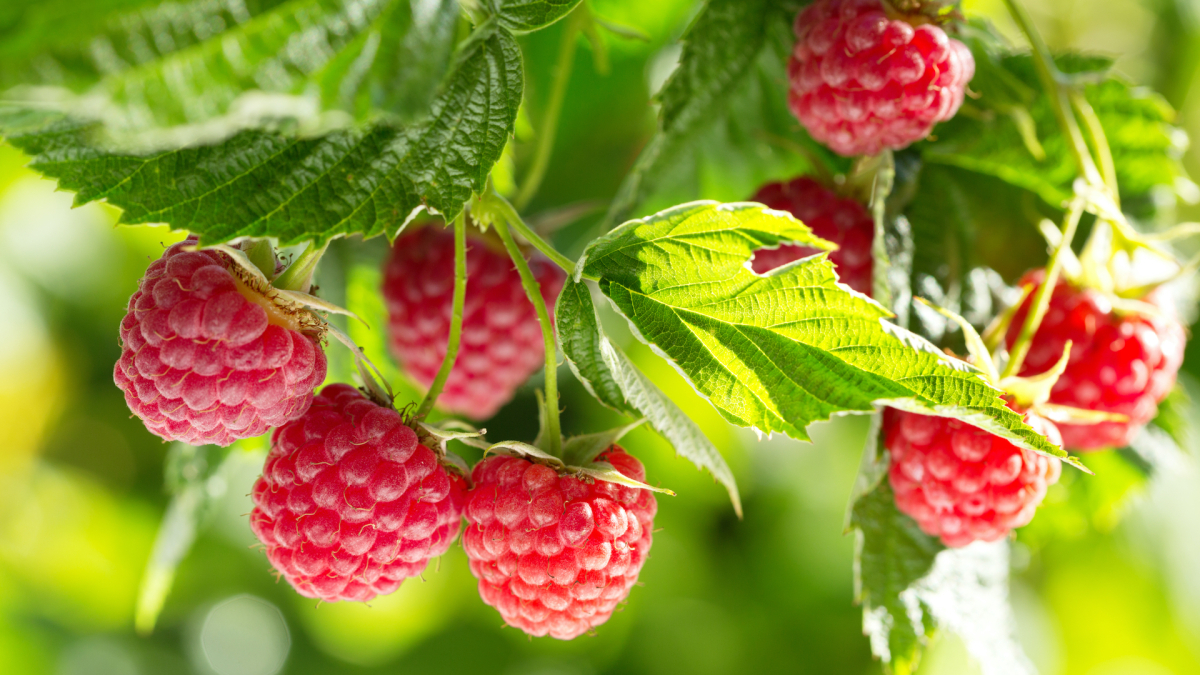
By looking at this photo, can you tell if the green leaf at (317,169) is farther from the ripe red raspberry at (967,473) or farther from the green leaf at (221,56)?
the ripe red raspberry at (967,473)

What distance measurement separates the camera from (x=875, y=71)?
61 centimetres

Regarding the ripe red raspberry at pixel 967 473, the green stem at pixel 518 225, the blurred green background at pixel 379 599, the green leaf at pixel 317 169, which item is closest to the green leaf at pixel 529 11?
the green leaf at pixel 317 169

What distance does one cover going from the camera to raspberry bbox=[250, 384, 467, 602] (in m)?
0.58

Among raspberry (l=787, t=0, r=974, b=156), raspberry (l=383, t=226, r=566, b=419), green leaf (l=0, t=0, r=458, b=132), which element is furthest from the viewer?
raspberry (l=383, t=226, r=566, b=419)

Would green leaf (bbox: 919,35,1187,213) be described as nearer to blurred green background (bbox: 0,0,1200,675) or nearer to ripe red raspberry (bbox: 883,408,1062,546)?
ripe red raspberry (bbox: 883,408,1062,546)

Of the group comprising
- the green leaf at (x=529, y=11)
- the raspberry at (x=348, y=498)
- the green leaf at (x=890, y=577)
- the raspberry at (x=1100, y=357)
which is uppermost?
the green leaf at (x=529, y=11)

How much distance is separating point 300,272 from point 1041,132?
0.71 meters

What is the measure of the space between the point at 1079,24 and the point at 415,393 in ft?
5.96

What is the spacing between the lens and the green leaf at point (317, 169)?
19.5 inches

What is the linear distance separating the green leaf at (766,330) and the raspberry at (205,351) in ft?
0.69

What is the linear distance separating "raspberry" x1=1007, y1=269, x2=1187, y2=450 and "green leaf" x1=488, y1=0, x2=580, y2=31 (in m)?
0.48

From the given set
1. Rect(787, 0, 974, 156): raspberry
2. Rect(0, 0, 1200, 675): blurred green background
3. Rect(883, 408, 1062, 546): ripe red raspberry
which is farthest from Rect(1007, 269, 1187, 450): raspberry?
Rect(0, 0, 1200, 675): blurred green background

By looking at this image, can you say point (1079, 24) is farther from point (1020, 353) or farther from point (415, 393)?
point (415, 393)

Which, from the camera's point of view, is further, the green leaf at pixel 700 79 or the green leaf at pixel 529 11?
the green leaf at pixel 700 79
